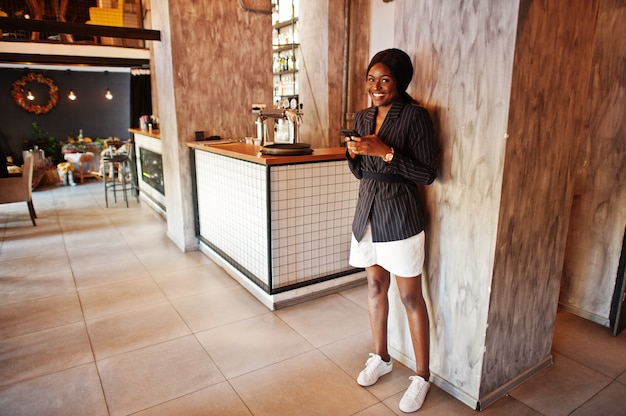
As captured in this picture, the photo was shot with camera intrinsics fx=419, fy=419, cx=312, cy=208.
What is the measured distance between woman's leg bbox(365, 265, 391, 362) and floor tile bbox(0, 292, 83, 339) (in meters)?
2.14

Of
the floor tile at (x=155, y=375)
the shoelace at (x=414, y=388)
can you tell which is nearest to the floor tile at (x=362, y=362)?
the shoelace at (x=414, y=388)

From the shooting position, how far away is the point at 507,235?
6.37 ft

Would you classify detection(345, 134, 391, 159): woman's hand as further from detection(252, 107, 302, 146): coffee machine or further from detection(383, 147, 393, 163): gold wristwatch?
detection(252, 107, 302, 146): coffee machine

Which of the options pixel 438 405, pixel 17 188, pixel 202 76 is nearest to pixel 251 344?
pixel 438 405

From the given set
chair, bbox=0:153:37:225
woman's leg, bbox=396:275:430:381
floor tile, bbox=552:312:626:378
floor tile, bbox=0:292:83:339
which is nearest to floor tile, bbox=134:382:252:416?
woman's leg, bbox=396:275:430:381

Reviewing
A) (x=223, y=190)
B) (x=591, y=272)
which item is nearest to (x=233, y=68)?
(x=223, y=190)

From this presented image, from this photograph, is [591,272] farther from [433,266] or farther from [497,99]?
[497,99]

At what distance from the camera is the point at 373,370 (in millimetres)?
2303

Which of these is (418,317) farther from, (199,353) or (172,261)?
(172,261)

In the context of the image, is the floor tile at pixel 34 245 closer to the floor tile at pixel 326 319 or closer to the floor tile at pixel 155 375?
the floor tile at pixel 155 375

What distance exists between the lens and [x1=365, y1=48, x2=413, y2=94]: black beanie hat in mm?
1928

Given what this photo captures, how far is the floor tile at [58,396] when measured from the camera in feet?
6.89

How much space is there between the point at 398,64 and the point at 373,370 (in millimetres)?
1599

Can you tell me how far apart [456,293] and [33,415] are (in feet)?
7.15
